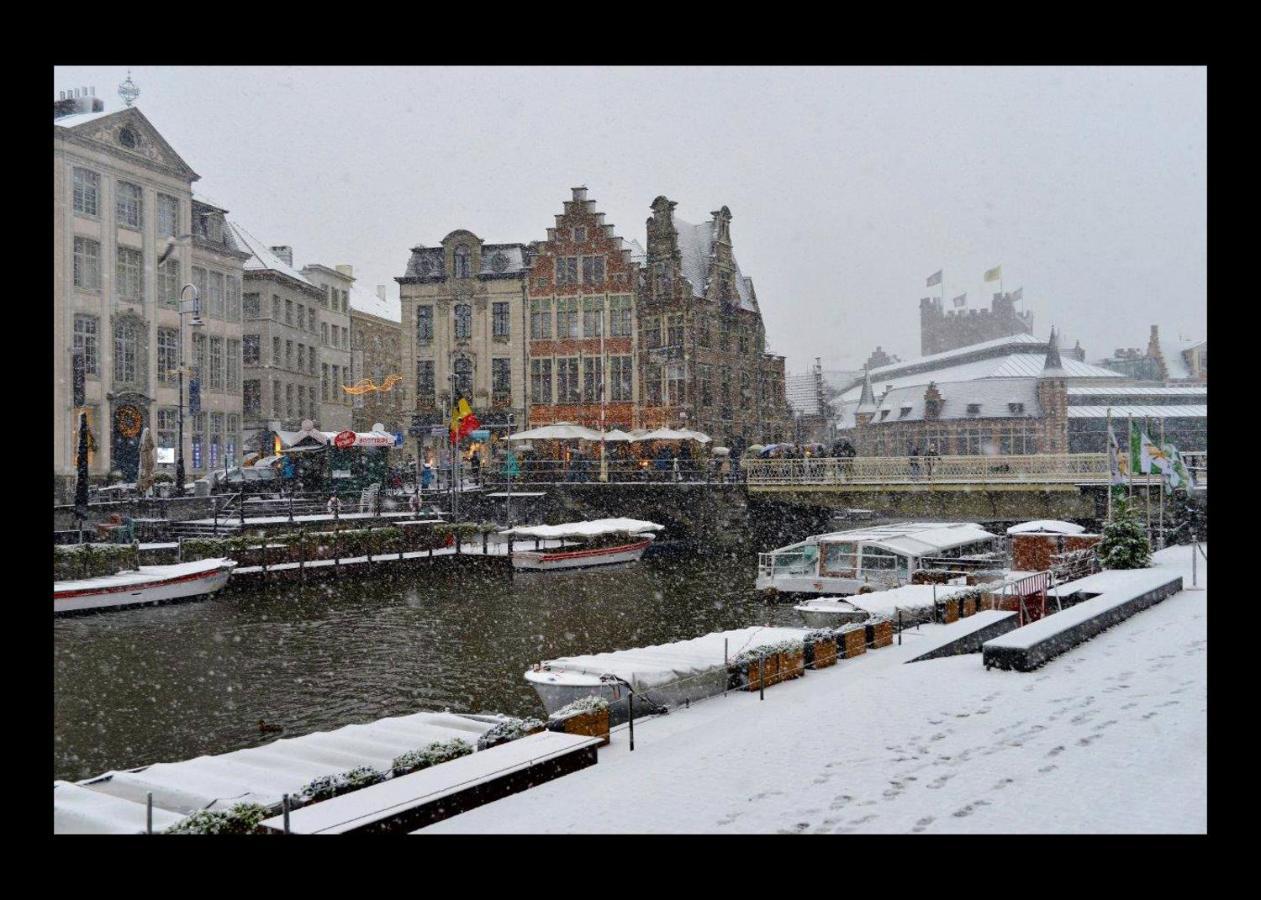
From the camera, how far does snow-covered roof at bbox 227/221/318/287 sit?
52.3 meters

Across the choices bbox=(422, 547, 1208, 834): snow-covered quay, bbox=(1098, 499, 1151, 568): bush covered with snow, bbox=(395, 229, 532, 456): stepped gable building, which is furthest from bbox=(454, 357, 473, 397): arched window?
bbox=(422, 547, 1208, 834): snow-covered quay

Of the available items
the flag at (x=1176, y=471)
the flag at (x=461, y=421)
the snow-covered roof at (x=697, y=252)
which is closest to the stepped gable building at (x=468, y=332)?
the snow-covered roof at (x=697, y=252)

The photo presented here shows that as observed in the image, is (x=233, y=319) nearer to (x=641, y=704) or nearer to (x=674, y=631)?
(x=674, y=631)

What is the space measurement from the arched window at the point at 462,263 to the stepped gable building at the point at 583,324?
346 cm

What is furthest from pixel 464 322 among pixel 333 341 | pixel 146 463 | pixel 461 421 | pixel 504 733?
pixel 504 733

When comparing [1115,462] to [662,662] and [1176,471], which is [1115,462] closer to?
[1176,471]

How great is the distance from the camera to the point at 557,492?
4431cm

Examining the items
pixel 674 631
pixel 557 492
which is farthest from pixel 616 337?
pixel 674 631

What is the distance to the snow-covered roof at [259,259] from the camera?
5228 cm

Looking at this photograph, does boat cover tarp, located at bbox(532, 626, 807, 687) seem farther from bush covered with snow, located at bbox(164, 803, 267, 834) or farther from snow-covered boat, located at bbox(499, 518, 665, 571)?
snow-covered boat, located at bbox(499, 518, 665, 571)

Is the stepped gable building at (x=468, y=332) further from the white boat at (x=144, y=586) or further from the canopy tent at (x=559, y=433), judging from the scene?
the white boat at (x=144, y=586)

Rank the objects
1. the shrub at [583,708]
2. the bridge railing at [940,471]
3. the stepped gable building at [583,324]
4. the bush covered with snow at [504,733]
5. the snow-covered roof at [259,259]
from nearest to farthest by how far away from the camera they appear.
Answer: the bush covered with snow at [504,733]
the shrub at [583,708]
the bridge railing at [940,471]
the snow-covered roof at [259,259]
the stepped gable building at [583,324]

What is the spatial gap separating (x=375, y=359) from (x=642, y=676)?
2096 inches

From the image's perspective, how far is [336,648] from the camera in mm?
22703
